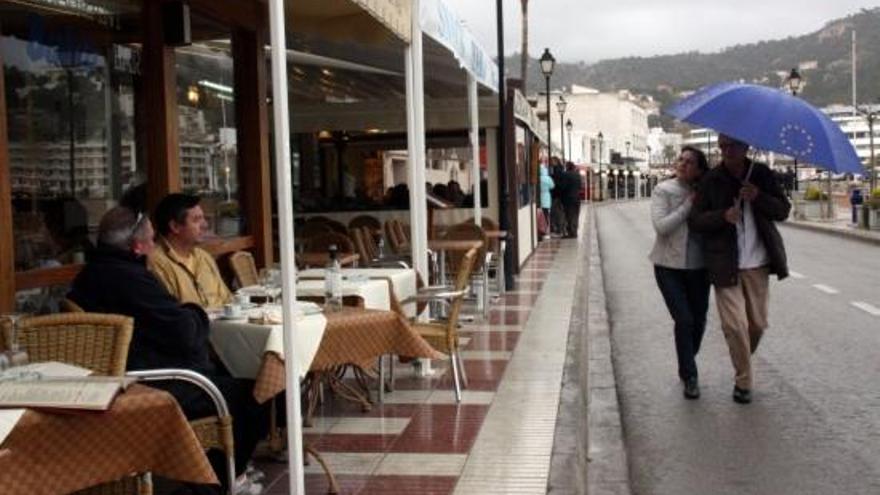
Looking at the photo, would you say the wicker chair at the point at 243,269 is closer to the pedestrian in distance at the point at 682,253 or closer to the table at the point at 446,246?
the pedestrian in distance at the point at 682,253

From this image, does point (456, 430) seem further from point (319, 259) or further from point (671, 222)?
point (319, 259)

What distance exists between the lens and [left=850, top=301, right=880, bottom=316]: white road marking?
1239 centimetres

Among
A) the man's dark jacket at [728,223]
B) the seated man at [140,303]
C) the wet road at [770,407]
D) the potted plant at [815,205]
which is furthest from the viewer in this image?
the potted plant at [815,205]

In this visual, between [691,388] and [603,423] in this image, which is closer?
[603,423]

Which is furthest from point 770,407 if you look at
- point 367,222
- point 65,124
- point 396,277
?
point 367,222

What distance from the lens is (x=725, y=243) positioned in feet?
23.4

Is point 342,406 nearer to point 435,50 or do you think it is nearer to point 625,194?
point 435,50

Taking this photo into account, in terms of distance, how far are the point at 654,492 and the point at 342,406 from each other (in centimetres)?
233

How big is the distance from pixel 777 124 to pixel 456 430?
2777 millimetres

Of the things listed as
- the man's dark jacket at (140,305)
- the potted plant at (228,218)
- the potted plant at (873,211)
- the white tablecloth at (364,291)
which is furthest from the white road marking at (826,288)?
the potted plant at (873,211)

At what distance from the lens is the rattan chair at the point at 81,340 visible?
4137 mm

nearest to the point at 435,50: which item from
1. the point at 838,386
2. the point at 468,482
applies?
the point at 838,386

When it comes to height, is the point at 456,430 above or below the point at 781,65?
below

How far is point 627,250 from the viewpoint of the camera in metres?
24.8
